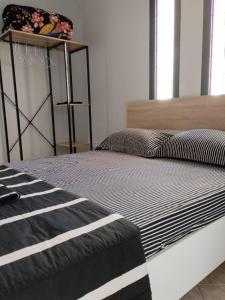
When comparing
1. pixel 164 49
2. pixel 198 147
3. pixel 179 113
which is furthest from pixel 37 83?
pixel 198 147

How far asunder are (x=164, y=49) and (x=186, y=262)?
2162mm

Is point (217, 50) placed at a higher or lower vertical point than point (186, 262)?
higher

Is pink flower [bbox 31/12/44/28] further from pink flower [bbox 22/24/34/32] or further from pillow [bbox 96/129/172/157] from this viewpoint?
pillow [bbox 96/129/172/157]

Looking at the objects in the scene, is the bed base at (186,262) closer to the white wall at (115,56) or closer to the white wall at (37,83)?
the white wall at (115,56)

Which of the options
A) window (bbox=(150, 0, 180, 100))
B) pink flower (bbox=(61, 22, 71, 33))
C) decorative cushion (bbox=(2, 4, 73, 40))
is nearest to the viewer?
window (bbox=(150, 0, 180, 100))

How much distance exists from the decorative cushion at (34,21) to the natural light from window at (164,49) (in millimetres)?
1072

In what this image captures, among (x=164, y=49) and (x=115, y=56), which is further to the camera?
(x=115, y=56)

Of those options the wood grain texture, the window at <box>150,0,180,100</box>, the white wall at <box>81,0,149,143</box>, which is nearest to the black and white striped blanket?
the window at <box>150,0,180,100</box>

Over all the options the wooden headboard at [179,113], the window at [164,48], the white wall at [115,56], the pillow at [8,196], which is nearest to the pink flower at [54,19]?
the white wall at [115,56]

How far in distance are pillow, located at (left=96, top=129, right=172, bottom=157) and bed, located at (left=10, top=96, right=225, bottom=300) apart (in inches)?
7.1

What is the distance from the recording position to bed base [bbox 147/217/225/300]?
0.97m

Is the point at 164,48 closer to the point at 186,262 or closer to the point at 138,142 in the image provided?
the point at 138,142

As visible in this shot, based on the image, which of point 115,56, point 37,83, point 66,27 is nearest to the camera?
point 66,27

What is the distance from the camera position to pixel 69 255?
67cm
